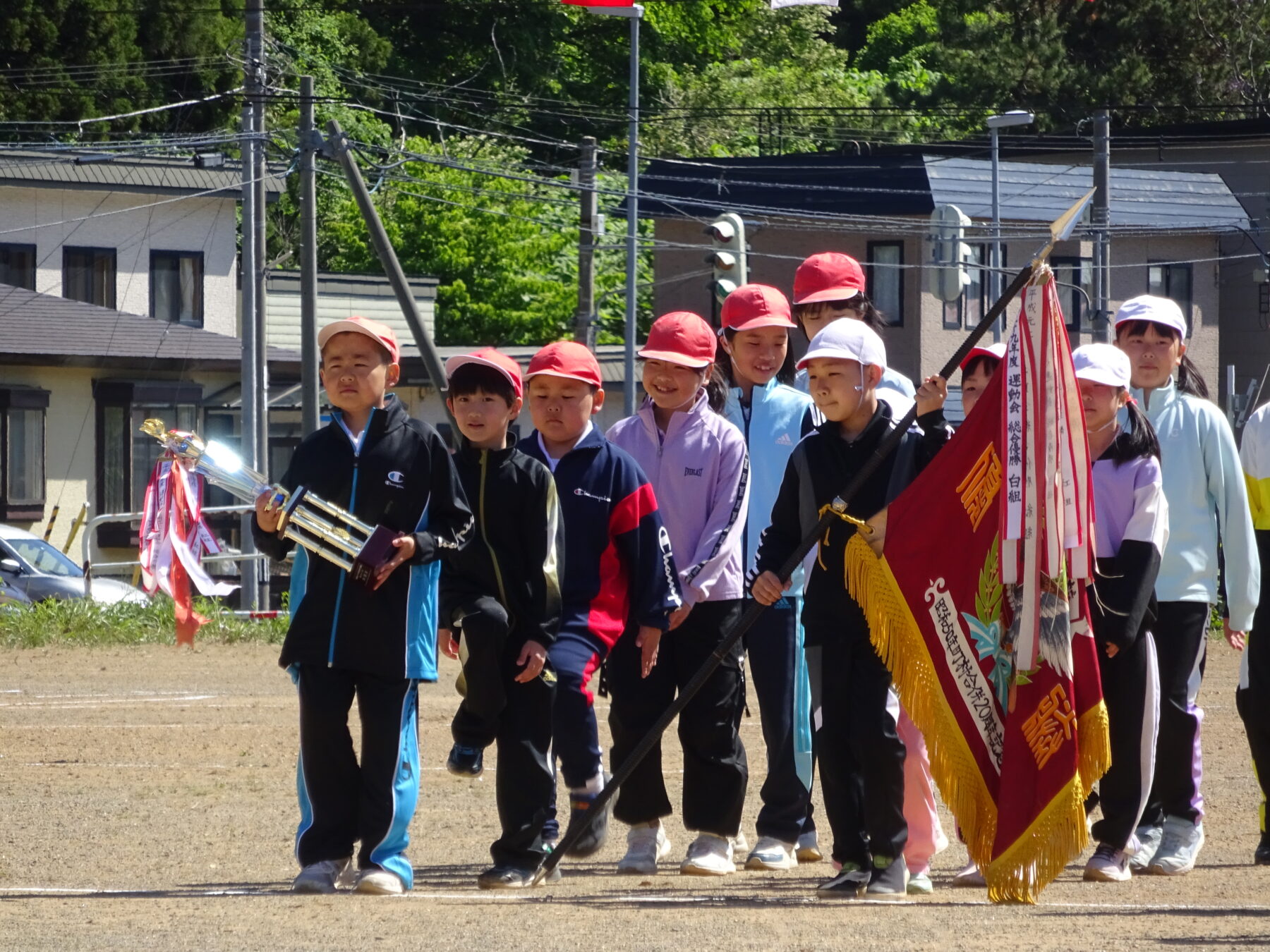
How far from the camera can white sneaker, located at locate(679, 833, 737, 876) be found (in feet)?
22.9

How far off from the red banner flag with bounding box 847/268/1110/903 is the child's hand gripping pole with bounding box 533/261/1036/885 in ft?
0.38

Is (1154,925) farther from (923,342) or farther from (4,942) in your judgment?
(923,342)

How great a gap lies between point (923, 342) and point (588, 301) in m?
9.74

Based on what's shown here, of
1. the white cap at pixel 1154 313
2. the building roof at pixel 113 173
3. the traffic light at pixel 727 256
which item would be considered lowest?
the white cap at pixel 1154 313

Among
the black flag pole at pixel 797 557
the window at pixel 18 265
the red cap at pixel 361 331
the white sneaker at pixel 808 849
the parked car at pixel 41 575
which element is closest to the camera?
the black flag pole at pixel 797 557

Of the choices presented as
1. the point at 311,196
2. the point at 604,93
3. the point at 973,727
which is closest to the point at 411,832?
the point at 973,727

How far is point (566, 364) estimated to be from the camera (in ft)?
22.4

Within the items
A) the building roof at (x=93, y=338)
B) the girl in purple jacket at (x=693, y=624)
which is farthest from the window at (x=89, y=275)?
the girl in purple jacket at (x=693, y=624)

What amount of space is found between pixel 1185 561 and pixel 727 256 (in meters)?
11.2

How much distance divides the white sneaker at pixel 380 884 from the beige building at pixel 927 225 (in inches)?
1396

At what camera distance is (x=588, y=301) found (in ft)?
117

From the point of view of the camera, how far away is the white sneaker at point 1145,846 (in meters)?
7.08

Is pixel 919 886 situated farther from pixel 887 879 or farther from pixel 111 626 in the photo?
pixel 111 626

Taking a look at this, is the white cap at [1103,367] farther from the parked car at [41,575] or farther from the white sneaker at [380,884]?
the parked car at [41,575]
